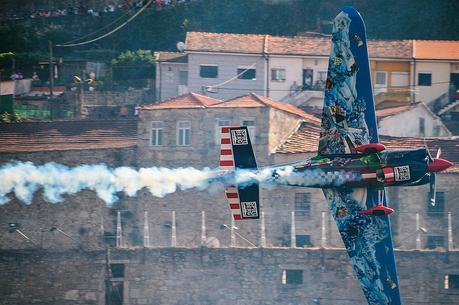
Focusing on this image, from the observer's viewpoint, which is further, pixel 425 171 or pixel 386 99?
pixel 386 99

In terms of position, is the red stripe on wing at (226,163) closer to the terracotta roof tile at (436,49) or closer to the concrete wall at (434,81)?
the terracotta roof tile at (436,49)

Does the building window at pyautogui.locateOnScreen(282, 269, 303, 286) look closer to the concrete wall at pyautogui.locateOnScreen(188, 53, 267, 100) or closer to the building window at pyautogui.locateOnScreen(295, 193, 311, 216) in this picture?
the building window at pyautogui.locateOnScreen(295, 193, 311, 216)

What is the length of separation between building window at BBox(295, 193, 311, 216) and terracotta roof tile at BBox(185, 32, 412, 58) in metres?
10.4

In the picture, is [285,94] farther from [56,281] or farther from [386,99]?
[56,281]

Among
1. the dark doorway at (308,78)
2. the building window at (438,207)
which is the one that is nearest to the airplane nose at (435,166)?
the building window at (438,207)

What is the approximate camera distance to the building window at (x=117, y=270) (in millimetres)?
63188

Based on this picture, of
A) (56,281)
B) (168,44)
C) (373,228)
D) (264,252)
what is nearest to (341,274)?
(264,252)

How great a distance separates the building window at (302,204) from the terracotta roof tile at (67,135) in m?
7.14

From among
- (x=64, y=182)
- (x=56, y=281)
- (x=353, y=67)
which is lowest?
(x=56, y=281)

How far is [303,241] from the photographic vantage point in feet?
207

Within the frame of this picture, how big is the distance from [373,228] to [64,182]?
33.4ft

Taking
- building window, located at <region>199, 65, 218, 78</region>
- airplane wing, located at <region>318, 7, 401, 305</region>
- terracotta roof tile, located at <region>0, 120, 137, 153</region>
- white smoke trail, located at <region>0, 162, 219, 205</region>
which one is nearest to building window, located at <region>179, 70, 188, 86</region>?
building window, located at <region>199, 65, 218, 78</region>

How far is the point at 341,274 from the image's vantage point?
61594mm

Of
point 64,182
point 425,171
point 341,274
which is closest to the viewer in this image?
point 425,171
